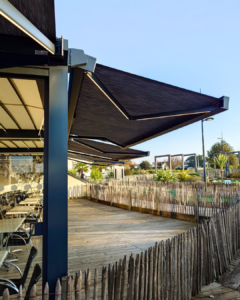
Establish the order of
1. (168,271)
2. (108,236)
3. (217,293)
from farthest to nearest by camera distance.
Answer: (108,236) < (217,293) < (168,271)

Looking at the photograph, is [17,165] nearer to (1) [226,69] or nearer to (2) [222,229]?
(2) [222,229]

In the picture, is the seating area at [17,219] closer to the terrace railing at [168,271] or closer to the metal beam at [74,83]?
the terrace railing at [168,271]

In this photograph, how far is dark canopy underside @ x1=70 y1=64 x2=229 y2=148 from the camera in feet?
12.1

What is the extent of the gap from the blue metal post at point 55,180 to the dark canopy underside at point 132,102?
927 millimetres

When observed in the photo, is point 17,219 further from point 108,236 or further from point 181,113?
point 181,113

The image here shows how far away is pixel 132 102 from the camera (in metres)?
4.68

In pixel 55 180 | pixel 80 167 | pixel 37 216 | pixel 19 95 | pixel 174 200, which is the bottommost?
pixel 174 200

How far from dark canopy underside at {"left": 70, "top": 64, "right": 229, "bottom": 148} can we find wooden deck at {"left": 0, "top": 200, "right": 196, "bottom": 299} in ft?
8.49

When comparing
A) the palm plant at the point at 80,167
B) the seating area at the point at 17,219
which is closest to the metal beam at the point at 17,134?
the seating area at the point at 17,219

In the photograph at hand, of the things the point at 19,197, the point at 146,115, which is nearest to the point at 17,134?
the point at 19,197

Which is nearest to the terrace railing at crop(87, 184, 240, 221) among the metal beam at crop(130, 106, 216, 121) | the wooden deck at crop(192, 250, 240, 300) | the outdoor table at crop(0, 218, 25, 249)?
the wooden deck at crop(192, 250, 240, 300)

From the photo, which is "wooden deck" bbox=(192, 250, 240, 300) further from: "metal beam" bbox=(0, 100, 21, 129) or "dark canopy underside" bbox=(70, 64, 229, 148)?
"metal beam" bbox=(0, 100, 21, 129)

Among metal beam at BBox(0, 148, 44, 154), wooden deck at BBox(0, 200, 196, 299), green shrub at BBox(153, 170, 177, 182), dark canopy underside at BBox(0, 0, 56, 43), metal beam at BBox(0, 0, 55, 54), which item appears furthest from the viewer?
green shrub at BBox(153, 170, 177, 182)

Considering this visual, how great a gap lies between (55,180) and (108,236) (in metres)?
4.53
